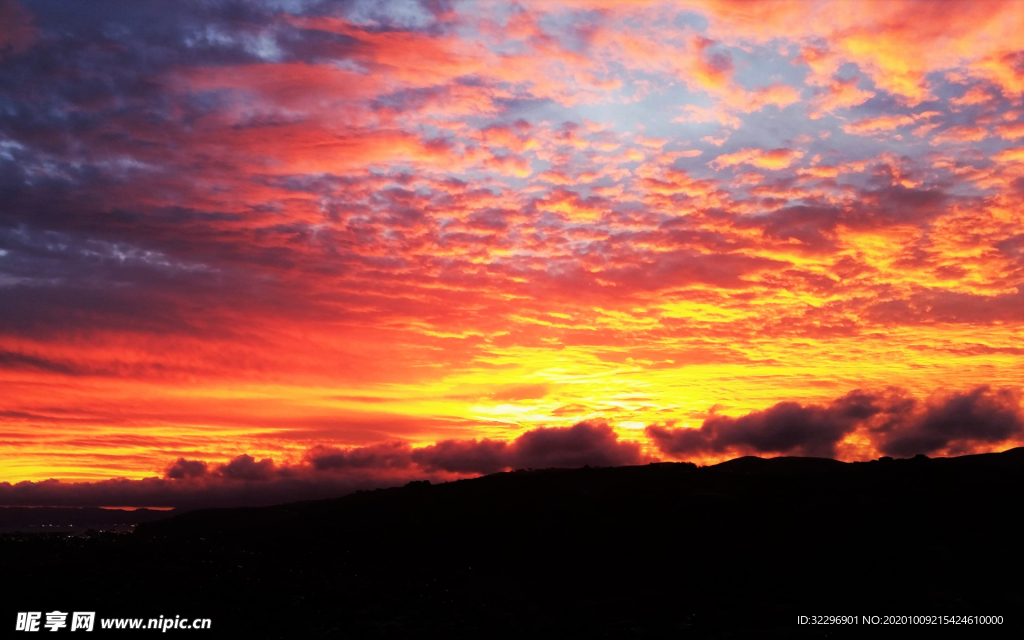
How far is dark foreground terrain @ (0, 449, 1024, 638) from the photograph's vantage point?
36.1 metres

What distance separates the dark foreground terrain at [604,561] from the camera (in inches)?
1420

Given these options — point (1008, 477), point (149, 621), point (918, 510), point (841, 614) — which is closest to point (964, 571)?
point (918, 510)

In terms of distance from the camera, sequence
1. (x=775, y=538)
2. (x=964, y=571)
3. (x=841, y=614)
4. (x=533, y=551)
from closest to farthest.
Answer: (x=841, y=614)
(x=964, y=571)
(x=775, y=538)
(x=533, y=551)

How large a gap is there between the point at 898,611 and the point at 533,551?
31.5m

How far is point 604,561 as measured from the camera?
190ft

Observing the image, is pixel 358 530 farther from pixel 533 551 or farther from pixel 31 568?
pixel 31 568

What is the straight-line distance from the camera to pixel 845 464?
256 ft

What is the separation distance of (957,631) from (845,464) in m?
47.1

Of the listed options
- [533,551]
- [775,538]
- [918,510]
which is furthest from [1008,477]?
[533,551]

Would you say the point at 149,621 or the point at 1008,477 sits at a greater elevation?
the point at 1008,477

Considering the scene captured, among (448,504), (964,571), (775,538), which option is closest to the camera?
(964,571)

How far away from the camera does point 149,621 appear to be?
33.1 m

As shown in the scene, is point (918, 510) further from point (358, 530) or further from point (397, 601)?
point (358, 530)

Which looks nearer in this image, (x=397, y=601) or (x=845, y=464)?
(x=397, y=601)
